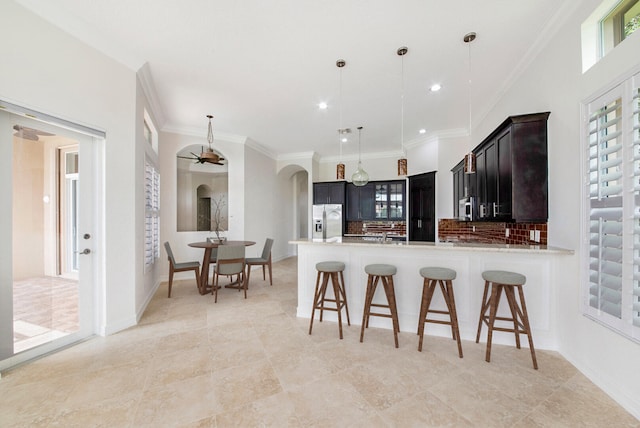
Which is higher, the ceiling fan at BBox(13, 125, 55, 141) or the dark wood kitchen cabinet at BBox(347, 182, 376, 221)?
the ceiling fan at BBox(13, 125, 55, 141)

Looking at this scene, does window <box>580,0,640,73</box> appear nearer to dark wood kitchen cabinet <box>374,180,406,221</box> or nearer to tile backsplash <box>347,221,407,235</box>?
dark wood kitchen cabinet <box>374,180,406,221</box>

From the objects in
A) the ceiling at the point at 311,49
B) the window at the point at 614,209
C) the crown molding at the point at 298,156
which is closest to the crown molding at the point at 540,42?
the ceiling at the point at 311,49

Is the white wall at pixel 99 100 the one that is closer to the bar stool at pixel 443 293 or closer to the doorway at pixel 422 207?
the bar stool at pixel 443 293

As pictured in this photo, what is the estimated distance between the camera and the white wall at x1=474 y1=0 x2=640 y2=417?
1.73m

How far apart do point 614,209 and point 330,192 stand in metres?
5.82

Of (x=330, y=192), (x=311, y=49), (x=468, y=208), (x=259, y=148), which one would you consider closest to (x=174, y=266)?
(x=259, y=148)

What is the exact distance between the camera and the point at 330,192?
731 centimetres

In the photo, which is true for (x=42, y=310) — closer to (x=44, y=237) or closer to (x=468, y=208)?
(x=44, y=237)

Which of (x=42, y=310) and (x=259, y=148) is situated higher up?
(x=259, y=148)

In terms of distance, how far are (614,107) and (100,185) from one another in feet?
15.0

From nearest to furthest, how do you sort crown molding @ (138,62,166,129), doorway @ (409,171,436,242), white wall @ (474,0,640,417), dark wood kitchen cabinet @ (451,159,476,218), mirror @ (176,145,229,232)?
white wall @ (474,0,640,417) → crown molding @ (138,62,166,129) → dark wood kitchen cabinet @ (451,159,476,218) → mirror @ (176,145,229,232) → doorway @ (409,171,436,242)

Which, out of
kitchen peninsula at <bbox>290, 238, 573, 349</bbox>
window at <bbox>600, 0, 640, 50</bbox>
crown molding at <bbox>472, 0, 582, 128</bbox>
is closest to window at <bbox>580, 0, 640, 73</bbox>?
window at <bbox>600, 0, 640, 50</bbox>

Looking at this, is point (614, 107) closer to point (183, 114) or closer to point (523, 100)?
point (523, 100)

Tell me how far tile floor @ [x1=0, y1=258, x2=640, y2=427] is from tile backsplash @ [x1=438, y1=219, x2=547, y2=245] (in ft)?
3.93
